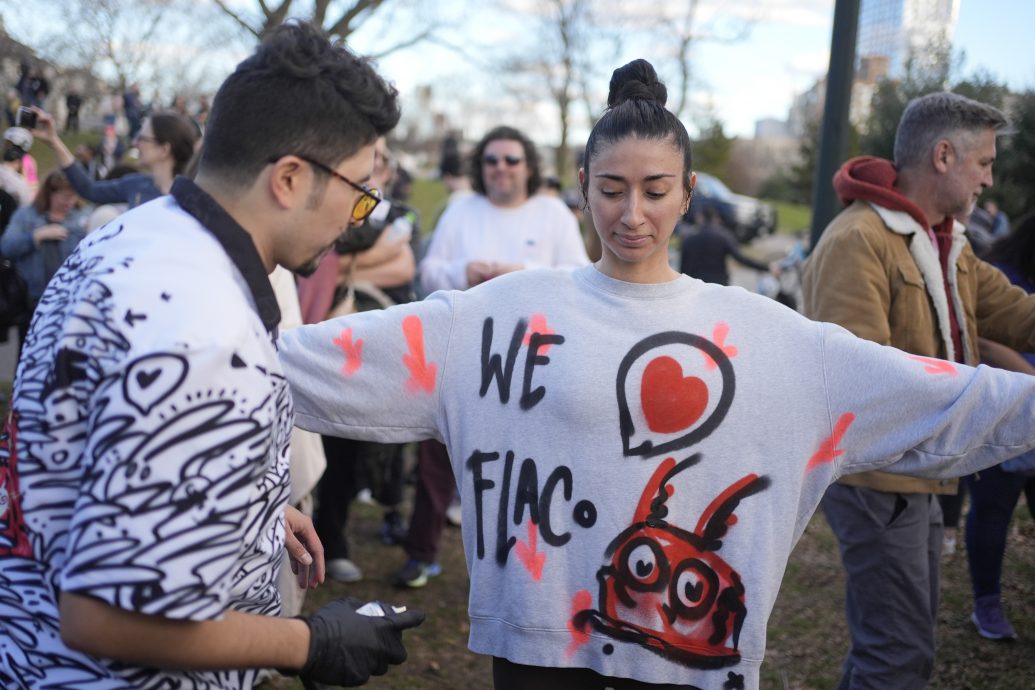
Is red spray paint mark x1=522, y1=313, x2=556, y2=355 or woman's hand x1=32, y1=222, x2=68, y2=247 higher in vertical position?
woman's hand x1=32, y1=222, x2=68, y2=247

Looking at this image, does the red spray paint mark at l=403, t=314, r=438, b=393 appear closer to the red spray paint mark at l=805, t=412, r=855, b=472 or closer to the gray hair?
the red spray paint mark at l=805, t=412, r=855, b=472

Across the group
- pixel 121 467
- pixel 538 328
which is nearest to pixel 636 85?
pixel 538 328

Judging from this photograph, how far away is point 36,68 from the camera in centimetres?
1144

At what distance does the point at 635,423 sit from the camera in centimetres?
205

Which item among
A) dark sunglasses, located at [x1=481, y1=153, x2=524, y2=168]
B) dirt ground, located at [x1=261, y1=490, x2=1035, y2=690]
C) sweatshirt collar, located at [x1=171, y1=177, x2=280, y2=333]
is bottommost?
dirt ground, located at [x1=261, y1=490, x2=1035, y2=690]

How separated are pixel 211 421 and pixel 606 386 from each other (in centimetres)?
100

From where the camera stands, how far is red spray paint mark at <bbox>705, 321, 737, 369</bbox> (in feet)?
6.79

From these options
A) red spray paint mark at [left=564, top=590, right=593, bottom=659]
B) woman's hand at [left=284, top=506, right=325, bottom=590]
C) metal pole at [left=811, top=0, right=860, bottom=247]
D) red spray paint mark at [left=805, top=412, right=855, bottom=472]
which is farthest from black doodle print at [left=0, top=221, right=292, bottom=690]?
metal pole at [left=811, top=0, right=860, bottom=247]

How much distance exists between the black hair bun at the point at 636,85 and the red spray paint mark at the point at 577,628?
119cm

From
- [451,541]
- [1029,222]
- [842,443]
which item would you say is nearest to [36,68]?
[451,541]

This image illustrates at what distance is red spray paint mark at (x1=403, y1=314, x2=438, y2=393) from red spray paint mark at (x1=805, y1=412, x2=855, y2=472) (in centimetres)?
89

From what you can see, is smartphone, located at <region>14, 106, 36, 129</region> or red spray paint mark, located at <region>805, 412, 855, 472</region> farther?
smartphone, located at <region>14, 106, 36, 129</region>

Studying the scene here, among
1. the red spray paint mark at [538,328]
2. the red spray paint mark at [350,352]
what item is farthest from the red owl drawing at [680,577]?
the red spray paint mark at [350,352]

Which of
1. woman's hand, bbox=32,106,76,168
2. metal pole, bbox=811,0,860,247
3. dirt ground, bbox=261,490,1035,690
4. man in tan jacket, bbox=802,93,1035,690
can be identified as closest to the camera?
man in tan jacket, bbox=802,93,1035,690
